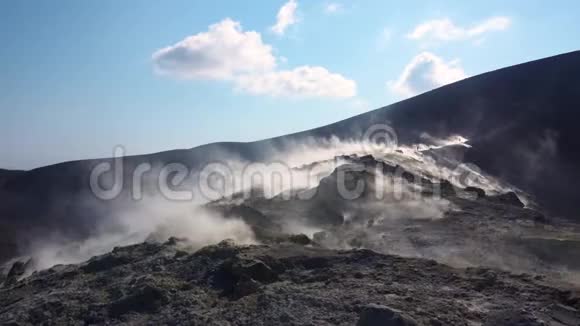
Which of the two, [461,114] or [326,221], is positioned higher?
[461,114]

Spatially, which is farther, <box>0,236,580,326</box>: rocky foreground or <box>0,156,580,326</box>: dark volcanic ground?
<box>0,156,580,326</box>: dark volcanic ground

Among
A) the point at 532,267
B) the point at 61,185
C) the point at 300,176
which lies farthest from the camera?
the point at 61,185

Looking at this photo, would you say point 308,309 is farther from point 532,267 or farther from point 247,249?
point 532,267

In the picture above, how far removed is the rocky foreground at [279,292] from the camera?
9.70 meters

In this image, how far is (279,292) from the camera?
11.2 m

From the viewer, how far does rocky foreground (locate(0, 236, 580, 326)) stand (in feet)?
31.8

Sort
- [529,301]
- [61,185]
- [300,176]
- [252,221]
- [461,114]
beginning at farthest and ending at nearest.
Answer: [461,114] → [61,185] → [300,176] → [252,221] → [529,301]

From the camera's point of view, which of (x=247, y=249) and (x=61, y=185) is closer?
(x=247, y=249)

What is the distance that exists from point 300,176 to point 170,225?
11258 mm

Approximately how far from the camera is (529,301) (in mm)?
9875

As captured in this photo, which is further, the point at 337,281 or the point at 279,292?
the point at 337,281

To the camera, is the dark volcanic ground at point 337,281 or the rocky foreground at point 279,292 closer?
the rocky foreground at point 279,292

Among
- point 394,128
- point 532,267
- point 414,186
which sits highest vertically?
point 394,128

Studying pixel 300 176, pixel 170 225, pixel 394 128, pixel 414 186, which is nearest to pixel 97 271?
pixel 170 225
